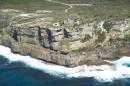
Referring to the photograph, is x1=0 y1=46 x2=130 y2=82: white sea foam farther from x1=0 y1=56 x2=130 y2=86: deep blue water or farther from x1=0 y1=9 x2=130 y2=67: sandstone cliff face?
x1=0 y1=9 x2=130 y2=67: sandstone cliff face

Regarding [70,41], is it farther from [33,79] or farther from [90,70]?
[33,79]

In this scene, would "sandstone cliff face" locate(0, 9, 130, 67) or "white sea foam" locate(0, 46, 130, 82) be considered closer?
"white sea foam" locate(0, 46, 130, 82)

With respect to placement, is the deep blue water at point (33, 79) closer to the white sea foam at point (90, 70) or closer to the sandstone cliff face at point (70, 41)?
the white sea foam at point (90, 70)

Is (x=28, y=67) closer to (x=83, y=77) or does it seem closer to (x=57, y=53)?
(x=57, y=53)

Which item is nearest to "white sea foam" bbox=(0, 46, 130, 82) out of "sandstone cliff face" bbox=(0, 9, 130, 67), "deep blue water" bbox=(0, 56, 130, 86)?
"deep blue water" bbox=(0, 56, 130, 86)

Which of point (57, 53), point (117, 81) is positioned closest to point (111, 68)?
point (117, 81)

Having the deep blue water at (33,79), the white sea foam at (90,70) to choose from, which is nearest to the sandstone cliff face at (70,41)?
the white sea foam at (90,70)
